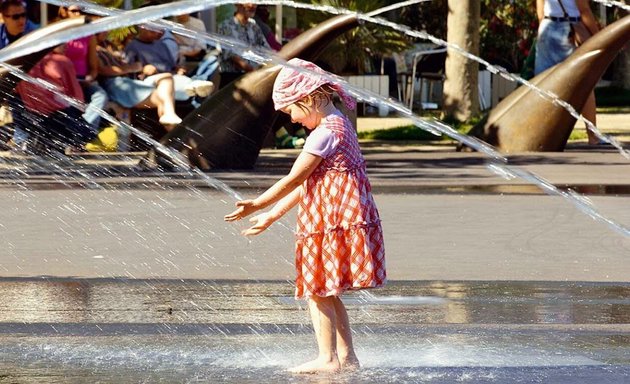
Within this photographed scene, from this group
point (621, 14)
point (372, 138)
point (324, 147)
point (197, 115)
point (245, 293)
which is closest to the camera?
point (324, 147)

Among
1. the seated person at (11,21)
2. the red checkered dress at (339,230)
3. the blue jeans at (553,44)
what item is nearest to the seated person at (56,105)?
the seated person at (11,21)

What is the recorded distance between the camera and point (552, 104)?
16.8 meters

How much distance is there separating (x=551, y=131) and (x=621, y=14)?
15.6m

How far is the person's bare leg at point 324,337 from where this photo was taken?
5871 millimetres

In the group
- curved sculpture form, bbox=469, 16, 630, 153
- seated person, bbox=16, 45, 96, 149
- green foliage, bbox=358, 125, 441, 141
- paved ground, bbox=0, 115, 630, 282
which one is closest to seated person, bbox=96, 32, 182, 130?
seated person, bbox=16, 45, 96, 149

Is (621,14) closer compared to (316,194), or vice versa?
(316,194)

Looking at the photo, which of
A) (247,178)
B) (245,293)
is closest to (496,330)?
(245,293)

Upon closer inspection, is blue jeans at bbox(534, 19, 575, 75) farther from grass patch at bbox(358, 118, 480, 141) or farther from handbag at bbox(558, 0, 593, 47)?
grass patch at bbox(358, 118, 480, 141)

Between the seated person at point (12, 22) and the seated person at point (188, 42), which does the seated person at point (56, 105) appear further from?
the seated person at point (188, 42)

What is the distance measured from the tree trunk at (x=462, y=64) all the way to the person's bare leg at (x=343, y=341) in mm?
16931

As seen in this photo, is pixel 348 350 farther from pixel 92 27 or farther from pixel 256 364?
pixel 92 27

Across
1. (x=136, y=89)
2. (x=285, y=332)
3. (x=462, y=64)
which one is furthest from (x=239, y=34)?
(x=285, y=332)

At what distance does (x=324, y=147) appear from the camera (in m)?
5.96

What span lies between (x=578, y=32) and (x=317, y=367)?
494 inches
